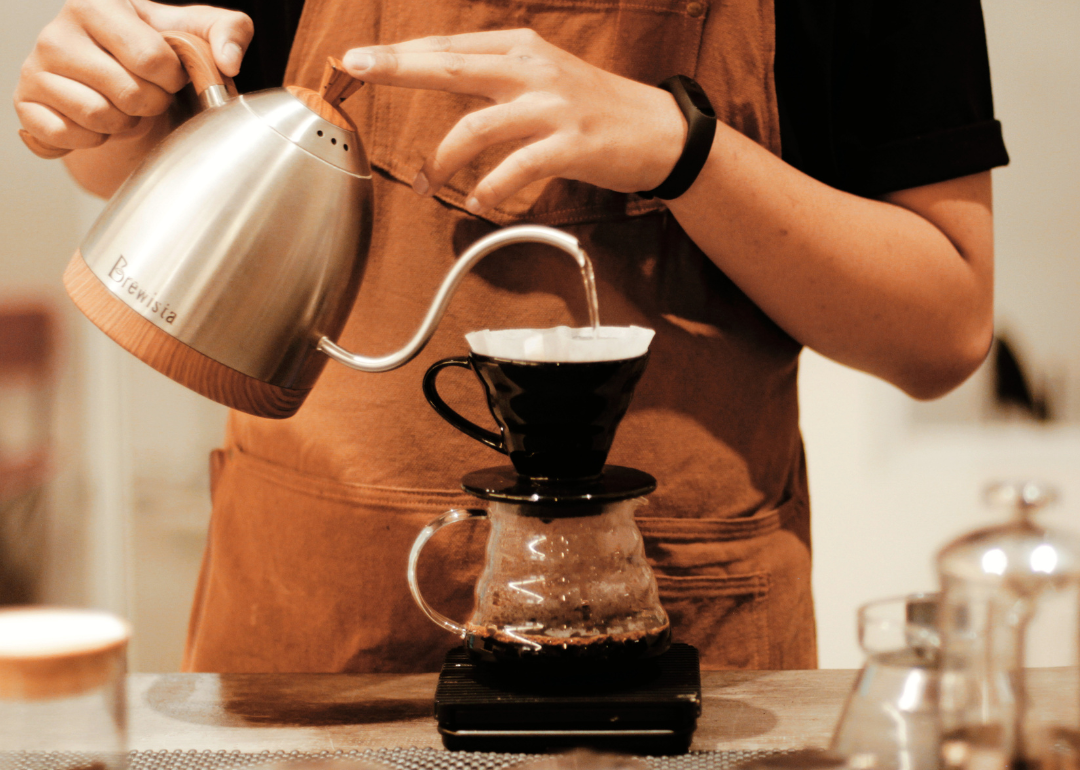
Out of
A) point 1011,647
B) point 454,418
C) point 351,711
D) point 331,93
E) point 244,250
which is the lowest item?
point 351,711

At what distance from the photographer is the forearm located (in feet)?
2.69

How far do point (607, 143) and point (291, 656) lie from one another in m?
0.54

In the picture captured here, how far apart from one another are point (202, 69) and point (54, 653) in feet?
1.48

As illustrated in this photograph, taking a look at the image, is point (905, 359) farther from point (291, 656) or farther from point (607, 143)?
point (291, 656)

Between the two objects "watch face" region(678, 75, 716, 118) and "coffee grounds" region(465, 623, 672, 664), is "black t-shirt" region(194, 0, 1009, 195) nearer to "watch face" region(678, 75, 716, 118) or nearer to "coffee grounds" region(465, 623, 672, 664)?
"watch face" region(678, 75, 716, 118)

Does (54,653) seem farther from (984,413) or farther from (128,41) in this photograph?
(984,413)

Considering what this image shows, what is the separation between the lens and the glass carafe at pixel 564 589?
2.13 ft

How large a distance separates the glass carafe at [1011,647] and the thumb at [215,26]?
0.60 metres

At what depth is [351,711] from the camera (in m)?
0.72

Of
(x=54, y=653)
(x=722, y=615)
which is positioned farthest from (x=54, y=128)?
(x=722, y=615)

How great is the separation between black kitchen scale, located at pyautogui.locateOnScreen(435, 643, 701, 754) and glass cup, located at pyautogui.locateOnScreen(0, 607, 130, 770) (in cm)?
23

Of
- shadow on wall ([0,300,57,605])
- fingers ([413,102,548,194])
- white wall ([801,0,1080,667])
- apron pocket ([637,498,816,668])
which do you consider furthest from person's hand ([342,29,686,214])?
shadow on wall ([0,300,57,605])

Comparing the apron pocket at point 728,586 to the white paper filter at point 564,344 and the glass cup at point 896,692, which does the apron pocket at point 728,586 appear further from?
the glass cup at point 896,692

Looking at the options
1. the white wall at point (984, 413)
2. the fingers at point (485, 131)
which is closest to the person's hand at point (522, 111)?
the fingers at point (485, 131)
